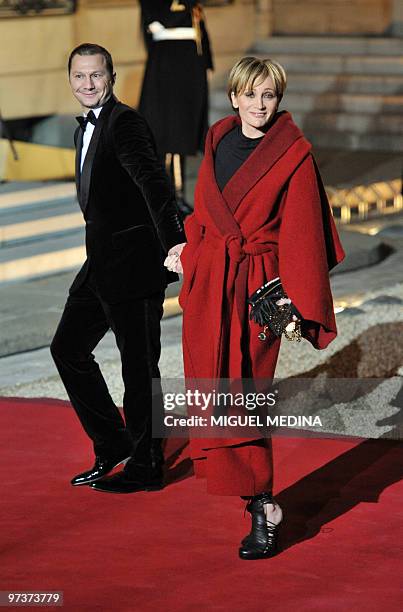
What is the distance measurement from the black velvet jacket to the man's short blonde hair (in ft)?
2.16

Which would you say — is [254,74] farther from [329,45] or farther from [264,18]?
[264,18]

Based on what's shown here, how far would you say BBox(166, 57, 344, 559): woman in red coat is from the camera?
16.1 ft

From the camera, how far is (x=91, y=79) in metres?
5.48

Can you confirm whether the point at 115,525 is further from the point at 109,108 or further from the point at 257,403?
the point at 109,108

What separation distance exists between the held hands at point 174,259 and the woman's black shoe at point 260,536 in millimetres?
789

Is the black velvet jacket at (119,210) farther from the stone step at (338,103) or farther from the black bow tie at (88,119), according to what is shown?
the stone step at (338,103)

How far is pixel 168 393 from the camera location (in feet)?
24.1

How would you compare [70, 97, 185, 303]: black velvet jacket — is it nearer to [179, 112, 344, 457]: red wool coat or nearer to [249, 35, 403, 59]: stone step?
[179, 112, 344, 457]: red wool coat

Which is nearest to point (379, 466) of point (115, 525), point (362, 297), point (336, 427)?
point (336, 427)

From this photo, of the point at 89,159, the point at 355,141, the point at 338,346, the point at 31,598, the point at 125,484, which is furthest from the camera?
the point at 355,141

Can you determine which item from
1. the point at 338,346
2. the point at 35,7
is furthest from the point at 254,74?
the point at 35,7

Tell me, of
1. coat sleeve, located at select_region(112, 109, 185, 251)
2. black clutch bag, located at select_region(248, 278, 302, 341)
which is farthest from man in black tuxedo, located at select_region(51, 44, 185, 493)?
black clutch bag, located at select_region(248, 278, 302, 341)

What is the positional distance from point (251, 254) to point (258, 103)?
47cm

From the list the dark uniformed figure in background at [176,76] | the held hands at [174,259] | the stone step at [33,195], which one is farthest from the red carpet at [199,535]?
the stone step at [33,195]
